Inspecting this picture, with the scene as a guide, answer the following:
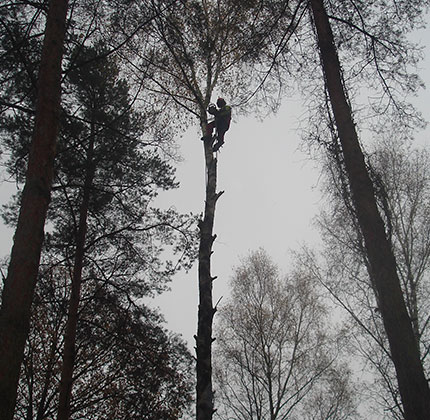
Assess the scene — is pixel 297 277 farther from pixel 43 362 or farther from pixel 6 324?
pixel 6 324

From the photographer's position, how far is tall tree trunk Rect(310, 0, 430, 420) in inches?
118

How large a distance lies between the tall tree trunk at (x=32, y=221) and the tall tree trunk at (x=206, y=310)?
8.53 feet

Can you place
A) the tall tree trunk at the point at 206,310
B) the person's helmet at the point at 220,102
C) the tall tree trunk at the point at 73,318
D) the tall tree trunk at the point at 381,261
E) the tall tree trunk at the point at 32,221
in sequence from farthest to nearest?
the person's helmet at the point at 220,102, the tall tree trunk at the point at 73,318, the tall tree trunk at the point at 206,310, the tall tree trunk at the point at 381,261, the tall tree trunk at the point at 32,221

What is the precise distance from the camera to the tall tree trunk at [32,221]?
2.65 m

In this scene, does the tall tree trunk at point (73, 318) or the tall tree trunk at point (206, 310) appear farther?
the tall tree trunk at point (73, 318)

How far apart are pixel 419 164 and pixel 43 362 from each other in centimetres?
1182

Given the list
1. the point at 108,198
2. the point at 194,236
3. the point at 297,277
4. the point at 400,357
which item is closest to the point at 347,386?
the point at 297,277

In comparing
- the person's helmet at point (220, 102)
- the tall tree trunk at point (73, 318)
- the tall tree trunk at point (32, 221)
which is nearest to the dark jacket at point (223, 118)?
the person's helmet at point (220, 102)

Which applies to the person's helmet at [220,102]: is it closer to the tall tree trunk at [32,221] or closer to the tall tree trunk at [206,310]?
the tall tree trunk at [206,310]

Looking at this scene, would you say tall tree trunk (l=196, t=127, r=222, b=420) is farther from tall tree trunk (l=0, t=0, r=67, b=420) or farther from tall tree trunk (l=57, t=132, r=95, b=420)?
tall tree trunk (l=0, t=0, r=67, b=420)

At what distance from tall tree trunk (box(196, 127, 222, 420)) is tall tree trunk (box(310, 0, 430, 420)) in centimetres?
239

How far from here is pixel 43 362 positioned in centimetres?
942

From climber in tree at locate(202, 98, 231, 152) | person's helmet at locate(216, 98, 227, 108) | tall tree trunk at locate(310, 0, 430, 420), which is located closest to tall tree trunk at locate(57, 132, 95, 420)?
climber in tree at locate(202, 98, 231, 152)

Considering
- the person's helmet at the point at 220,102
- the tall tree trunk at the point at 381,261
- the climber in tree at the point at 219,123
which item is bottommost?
the tall tree trunk at the point at 381,261
